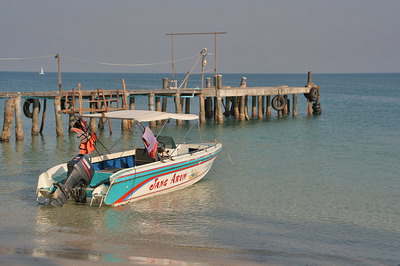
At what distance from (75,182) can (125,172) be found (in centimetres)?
118

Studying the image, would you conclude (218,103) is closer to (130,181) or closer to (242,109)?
(242,109)

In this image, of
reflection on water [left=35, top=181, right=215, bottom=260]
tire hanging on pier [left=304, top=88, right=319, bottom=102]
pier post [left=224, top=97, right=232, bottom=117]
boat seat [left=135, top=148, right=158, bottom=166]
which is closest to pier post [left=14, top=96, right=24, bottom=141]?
boat seat [left=135, top=148, right=158, bottom=166]

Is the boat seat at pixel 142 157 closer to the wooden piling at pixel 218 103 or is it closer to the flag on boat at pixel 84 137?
the flag on boat at pixel 84 137

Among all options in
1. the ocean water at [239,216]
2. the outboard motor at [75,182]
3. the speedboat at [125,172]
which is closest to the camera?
the ocean water at [239,216]

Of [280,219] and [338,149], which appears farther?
[338,149]

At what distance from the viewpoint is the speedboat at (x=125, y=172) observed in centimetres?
1343

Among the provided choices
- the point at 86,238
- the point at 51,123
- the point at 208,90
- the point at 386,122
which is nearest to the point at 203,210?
the point at 86,238

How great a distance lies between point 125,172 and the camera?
13.7 meters

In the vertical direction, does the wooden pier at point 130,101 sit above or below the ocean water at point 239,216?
above

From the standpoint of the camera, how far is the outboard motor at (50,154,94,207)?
1316 cm

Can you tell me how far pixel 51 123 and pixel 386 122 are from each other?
22.8m

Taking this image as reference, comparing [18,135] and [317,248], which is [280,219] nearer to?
[317,248]

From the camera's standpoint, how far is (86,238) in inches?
454

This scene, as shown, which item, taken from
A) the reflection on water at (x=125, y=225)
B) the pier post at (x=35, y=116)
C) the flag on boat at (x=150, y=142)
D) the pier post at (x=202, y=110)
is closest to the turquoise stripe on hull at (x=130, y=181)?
the reflection on water at (x=125, y=225)
